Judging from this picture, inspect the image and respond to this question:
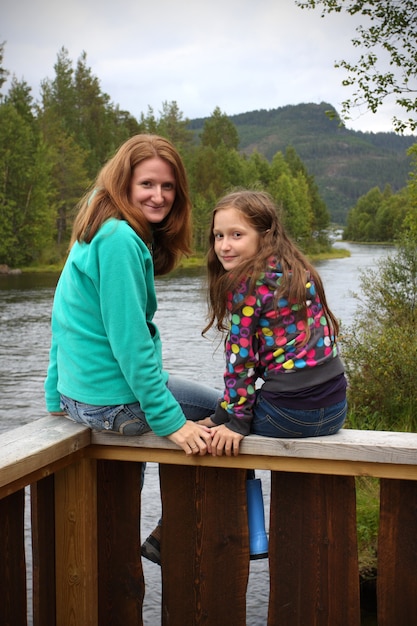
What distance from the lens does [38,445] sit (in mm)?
1973

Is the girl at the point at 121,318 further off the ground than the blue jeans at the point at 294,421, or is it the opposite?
the girl at the point at 121,318

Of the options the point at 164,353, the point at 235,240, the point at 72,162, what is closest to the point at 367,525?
the point at 235,240

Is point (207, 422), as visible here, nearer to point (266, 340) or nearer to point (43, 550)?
point (266, 340)

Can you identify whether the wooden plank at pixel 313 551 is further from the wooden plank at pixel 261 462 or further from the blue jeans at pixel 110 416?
the blue jeans at pixel 110 416

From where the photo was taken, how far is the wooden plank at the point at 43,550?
7.07ft

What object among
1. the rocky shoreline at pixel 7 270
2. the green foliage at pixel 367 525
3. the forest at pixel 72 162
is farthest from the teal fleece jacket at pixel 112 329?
the rocky shoreline at pixel 7 270

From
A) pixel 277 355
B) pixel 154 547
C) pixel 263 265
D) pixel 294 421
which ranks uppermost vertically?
pixel 263 265

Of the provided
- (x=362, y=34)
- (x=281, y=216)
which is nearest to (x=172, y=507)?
(x=281, y=216)

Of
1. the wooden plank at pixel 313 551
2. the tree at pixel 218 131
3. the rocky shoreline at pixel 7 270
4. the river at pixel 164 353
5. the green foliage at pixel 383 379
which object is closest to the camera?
the wooden plank at pixel 313 551

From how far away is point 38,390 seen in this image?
10852mm

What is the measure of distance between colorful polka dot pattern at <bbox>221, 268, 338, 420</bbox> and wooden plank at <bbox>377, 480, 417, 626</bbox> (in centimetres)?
38

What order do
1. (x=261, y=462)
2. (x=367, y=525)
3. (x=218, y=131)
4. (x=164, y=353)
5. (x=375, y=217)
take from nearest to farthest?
(x=261, y=462)
(x=367, y=525)
(x=164, y=353)
(x=218, y=131)
(x=375, y=217)

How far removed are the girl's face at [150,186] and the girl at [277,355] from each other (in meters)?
0.29

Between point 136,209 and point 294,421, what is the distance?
719 mm
